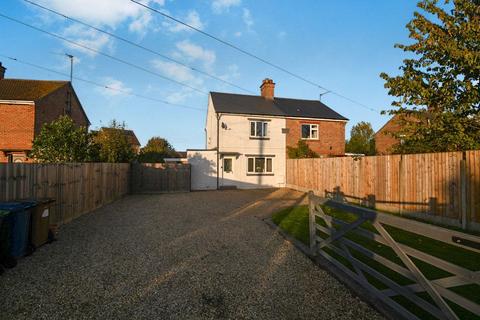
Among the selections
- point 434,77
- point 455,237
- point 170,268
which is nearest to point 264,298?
point 170,268

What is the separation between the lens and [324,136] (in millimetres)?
24469

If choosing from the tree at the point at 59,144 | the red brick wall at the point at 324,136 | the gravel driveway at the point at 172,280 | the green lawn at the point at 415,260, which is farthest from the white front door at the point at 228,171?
the gravel driveway at the point at 172,280

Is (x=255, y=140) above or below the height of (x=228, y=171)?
above

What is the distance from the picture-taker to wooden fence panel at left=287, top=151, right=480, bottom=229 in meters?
7.64

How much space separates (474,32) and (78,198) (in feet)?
47.5

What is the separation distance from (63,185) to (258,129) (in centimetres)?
1611

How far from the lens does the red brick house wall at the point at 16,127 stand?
19594 mm

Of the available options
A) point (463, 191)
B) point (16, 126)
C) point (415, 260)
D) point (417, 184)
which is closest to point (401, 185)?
point (417, 184)

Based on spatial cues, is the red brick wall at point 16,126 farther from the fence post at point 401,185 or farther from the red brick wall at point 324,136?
the fence post at point 401,185

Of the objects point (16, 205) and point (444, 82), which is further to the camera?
point (444, 82)

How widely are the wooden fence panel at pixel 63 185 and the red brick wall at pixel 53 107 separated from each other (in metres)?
11.3

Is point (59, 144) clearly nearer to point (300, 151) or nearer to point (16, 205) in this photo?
point (16, 205)

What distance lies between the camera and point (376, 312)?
140 inches

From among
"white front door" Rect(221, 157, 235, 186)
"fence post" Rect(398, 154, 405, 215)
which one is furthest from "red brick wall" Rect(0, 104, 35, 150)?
"fence post" Rect(398, 154, 405, 215)
